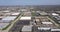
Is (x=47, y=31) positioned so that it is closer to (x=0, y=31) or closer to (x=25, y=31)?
(x=25, y=31)

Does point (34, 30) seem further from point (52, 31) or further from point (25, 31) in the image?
point (52, 31)

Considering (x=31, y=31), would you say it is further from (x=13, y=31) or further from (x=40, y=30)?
(x=13, y=31)

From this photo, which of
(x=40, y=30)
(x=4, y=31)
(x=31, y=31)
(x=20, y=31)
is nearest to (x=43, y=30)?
(x=40, y=30)

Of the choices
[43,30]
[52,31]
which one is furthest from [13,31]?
[52,31]

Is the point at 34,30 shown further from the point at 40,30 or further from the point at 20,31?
the point at 20,31

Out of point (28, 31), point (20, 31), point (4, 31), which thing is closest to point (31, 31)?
point (28, 31)

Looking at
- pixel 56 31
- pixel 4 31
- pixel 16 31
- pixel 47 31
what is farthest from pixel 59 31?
pixel 4 31
